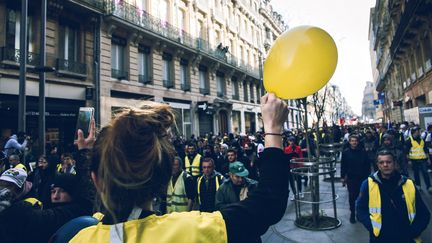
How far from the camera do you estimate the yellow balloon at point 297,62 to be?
196cm

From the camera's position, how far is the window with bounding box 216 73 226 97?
78.7 ft

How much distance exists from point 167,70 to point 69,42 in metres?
6.60

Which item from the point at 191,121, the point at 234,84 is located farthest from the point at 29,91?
the point at 234,84

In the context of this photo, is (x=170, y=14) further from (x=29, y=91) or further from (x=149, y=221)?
(x=149, y=221)

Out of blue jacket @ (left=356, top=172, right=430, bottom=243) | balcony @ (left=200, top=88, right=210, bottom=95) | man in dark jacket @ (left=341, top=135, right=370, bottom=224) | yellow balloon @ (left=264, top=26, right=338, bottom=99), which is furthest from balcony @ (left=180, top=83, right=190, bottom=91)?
yellow balloon @ (left=264, top=26, right=338, bottom=99)

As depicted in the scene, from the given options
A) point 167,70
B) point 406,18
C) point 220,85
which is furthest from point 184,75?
point 406,18

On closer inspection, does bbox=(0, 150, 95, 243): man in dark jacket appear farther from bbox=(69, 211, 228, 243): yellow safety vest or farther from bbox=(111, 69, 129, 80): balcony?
bbox=(111, 69, 129, 80): balcony

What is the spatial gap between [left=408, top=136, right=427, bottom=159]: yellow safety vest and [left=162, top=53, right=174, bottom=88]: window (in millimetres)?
13547

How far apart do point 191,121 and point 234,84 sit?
9.21 m

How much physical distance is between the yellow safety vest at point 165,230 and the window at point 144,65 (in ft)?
51.4

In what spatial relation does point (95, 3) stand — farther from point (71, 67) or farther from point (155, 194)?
point (155, 194)

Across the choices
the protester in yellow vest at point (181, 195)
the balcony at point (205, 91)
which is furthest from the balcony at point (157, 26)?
the protester in yellow vest at point (181, 195)

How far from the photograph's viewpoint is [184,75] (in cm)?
1989

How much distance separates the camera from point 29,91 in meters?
10.9
